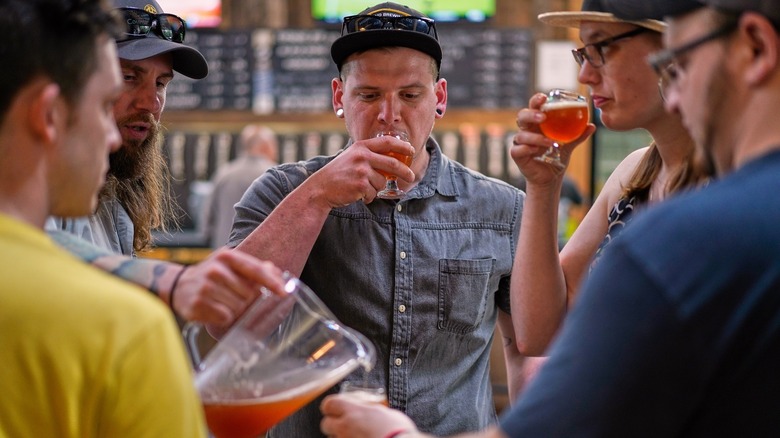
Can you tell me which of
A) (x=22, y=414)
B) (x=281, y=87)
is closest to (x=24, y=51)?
(x=22, y=414)

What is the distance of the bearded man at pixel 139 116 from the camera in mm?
2408

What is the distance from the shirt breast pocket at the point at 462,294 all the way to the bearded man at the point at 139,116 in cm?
83

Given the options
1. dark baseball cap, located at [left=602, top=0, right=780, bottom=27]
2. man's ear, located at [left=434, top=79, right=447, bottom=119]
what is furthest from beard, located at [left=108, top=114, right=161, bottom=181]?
dark baseball cap, located at [left=602, top=0, right=780, bottom=27]

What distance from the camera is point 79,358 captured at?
1149 millimetres

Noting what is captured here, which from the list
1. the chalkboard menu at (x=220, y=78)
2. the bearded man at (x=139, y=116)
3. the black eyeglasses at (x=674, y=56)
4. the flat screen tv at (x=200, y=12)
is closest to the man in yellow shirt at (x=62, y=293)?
the black eyeglasses at (x=674, y=56)

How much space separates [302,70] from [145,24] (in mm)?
5242

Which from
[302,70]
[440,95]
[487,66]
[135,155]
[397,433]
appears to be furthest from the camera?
[302,70]

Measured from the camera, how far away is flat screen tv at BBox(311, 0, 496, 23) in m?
7.26

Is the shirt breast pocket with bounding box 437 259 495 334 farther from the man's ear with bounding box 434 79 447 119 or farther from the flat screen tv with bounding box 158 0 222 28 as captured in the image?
the flat screen tv with bounding box 158 0 222 28

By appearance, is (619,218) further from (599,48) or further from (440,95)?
(440,95)

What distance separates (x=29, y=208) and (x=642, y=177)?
142 cm

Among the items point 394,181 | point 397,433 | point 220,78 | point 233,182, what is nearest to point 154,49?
point 394,181

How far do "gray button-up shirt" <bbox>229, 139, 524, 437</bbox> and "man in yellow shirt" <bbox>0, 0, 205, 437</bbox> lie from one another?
1.08 m

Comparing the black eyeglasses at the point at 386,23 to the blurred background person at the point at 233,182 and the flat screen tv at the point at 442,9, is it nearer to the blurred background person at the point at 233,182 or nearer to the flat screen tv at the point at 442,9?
the blurred background person at the point at 233,182
